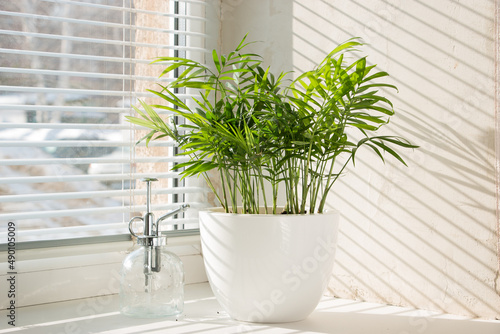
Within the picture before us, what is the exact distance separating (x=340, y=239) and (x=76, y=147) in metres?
0.61

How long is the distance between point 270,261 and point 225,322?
0.55ft

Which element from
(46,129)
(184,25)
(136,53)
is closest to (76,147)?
(46,129)

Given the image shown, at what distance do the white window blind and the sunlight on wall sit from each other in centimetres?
41

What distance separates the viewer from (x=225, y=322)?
3.39ft

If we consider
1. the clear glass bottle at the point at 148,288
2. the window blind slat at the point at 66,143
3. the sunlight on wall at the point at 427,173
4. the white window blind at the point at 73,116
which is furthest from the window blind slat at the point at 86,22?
the clear glass bottle at the point at 148,288

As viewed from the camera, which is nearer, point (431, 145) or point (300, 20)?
point (431, 145)

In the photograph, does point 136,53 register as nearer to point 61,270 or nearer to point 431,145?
point 61,270

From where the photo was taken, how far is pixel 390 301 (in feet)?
3.74

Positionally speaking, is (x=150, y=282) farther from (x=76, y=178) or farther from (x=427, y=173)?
(x=427, y=173)

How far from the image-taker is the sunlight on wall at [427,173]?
101cm

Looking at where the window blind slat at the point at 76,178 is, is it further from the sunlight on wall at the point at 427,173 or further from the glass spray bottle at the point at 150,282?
the sunlight on wall at the point at 427,173

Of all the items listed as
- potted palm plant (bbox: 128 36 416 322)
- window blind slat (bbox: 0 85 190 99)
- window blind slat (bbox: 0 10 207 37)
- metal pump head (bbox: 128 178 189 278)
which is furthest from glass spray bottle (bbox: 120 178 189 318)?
window blind slat (bbox: 0 10 207 37)

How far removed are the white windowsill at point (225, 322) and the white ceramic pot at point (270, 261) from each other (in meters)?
0.04

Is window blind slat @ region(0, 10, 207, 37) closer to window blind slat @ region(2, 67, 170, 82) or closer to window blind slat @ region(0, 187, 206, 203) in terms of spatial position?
window blind slat @ region(2, 67, 170, 82)
